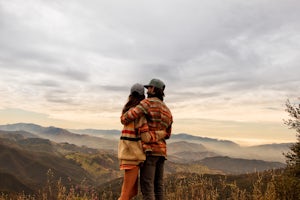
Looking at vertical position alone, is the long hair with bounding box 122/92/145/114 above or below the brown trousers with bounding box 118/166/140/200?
above

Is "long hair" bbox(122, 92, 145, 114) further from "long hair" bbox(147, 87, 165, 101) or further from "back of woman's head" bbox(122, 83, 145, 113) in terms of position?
"long hair" bbox(147, 87, 165, 101)

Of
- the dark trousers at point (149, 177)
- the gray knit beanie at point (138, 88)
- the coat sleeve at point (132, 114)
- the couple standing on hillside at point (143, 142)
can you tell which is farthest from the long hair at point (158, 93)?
the dark trousers at point (149, 177)

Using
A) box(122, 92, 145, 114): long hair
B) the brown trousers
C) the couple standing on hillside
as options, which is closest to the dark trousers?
the couple standing on hillside

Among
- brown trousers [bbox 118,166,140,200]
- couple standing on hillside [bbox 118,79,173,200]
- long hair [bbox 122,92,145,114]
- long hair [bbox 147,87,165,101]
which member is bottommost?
brown trousers [bbox 118,166,140,200]

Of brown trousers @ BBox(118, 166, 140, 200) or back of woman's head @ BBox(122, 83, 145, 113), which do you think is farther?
back of woman's head @ BBox(122, 83, 145, 113)

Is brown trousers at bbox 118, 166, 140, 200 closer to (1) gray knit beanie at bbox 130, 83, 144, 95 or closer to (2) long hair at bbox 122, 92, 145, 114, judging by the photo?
(2) long hair at bbox 122, 92, 145, 114

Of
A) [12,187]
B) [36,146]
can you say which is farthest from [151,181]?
[36,146]

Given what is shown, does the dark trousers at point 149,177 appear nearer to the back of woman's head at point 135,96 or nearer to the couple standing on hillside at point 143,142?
the couple standing on hillside at point 143,142

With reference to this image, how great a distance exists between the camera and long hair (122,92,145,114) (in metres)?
6.18

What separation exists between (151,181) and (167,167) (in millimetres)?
142671

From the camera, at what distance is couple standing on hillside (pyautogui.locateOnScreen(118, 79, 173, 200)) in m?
5.88

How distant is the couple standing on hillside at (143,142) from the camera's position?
588 centimetres

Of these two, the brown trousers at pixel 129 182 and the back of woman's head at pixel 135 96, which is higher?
the back of woman's head at pixel 135 96

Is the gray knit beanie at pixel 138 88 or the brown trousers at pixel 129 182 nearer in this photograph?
the brown trousers at pixel 129 182
